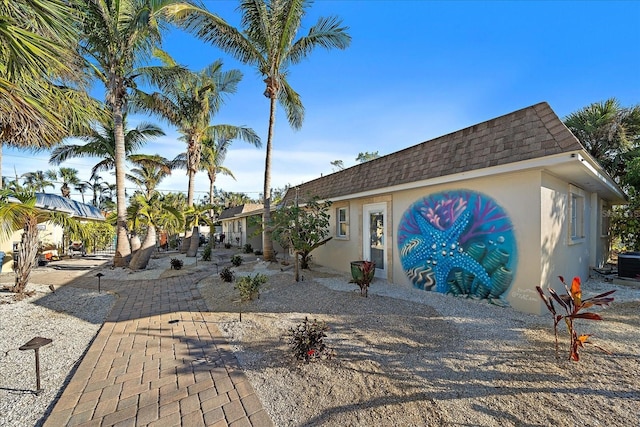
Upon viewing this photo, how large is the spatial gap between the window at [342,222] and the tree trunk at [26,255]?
9.07 m

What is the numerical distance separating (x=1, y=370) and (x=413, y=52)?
11415mm

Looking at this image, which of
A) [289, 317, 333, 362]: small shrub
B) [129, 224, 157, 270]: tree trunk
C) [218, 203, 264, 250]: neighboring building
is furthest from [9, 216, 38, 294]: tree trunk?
[218, 203, 264, 250]: neighboring building

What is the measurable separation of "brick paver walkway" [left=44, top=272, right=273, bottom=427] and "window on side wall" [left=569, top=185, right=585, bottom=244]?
8.53 metres

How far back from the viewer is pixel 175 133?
1889 cm

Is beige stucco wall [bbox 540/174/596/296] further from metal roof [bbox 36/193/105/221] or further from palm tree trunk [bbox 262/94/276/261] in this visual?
metal roof [bbox 36/193/105/221]

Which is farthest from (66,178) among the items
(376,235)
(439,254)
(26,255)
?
(439,254)

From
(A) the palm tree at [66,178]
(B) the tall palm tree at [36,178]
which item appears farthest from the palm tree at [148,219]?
(B) the tall palm tree at [36,178]

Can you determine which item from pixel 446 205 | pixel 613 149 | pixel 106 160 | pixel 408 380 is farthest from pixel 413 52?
pixel 106 160

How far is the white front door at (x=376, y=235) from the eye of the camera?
27.6 ft

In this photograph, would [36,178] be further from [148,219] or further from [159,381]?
[159,381]

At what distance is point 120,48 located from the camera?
1101cm

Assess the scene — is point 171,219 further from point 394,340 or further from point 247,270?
point 394,340

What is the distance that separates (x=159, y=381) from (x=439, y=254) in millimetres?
6139

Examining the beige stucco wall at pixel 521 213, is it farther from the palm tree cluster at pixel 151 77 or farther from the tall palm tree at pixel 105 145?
the tall palm tree at pixel 105 145
